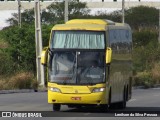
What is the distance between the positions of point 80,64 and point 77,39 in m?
1.03

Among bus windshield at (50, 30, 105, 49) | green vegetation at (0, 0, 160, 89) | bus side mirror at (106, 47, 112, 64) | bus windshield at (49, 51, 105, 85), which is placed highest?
bus windshield at (50, 30, 105, 49)

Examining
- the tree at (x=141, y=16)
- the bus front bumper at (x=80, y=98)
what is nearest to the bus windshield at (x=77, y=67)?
the bus front bumper at (x=80, y=98)

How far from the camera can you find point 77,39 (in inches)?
1144

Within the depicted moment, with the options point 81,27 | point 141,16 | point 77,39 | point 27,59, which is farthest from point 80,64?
point 141,16

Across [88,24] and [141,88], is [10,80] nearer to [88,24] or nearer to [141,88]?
[141,88]

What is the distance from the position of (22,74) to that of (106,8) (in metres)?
75.2

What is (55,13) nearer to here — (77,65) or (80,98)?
(77,65)

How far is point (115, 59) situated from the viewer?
30.4m

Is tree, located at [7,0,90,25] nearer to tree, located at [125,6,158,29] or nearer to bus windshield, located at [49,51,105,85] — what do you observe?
tree, located at [125,6,158,29]

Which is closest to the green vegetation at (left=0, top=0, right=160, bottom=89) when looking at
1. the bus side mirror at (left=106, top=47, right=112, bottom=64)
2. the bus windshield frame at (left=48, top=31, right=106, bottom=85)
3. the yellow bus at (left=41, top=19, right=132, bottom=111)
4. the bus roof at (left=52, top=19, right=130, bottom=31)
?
the bus roof at (left=52, top=19, right=130, bottom=31)

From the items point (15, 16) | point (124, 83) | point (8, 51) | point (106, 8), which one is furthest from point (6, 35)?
point (106, 8)

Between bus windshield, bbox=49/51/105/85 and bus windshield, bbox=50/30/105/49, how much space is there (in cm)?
28

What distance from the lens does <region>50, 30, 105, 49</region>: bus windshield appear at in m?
28.8

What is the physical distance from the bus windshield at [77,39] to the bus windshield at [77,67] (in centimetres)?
28
